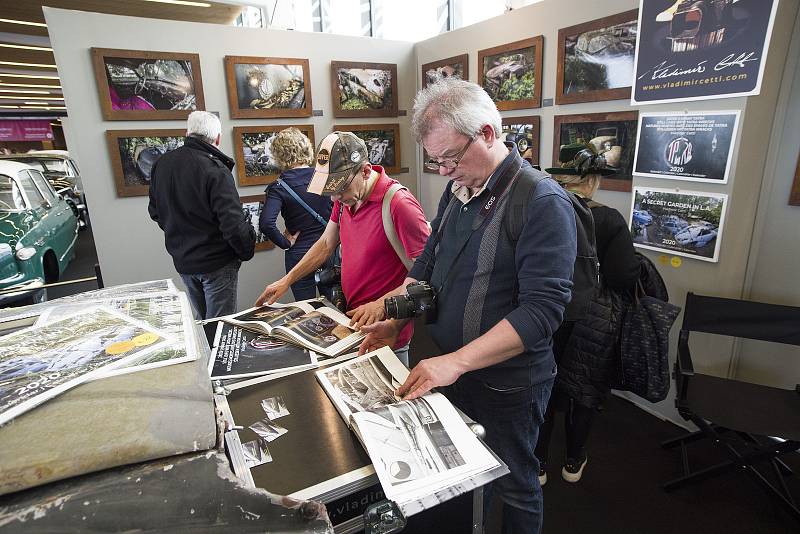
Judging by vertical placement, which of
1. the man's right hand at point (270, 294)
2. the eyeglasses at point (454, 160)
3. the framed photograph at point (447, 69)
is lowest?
the man's right hand at point (270, 294)

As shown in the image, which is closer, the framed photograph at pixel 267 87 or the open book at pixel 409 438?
the open book at pixel 409 438

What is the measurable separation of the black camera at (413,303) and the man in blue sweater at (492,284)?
34 mm

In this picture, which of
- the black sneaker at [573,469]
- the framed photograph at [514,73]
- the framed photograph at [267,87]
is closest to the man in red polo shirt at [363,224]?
the black sneaker at [573,469]

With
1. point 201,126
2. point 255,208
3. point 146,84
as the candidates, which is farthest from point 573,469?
point 146,84

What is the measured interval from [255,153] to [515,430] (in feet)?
10.4

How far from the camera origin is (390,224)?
174 centimetres

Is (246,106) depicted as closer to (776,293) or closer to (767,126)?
(767,126)

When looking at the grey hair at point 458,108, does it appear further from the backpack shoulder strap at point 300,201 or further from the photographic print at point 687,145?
the backpack shoulder strap at point 300,201

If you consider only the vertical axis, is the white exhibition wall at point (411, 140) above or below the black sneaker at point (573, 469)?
above

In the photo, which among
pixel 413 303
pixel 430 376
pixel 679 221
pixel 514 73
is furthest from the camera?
pixel 514 73

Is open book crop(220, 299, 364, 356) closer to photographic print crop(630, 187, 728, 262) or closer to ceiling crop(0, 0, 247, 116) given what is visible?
photographic print crop(630, 187, 728, 262)

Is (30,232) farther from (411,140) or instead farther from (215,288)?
(411,140)

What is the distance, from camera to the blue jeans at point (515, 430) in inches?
53.1

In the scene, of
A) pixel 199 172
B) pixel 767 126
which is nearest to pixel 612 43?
pixel 767 126
